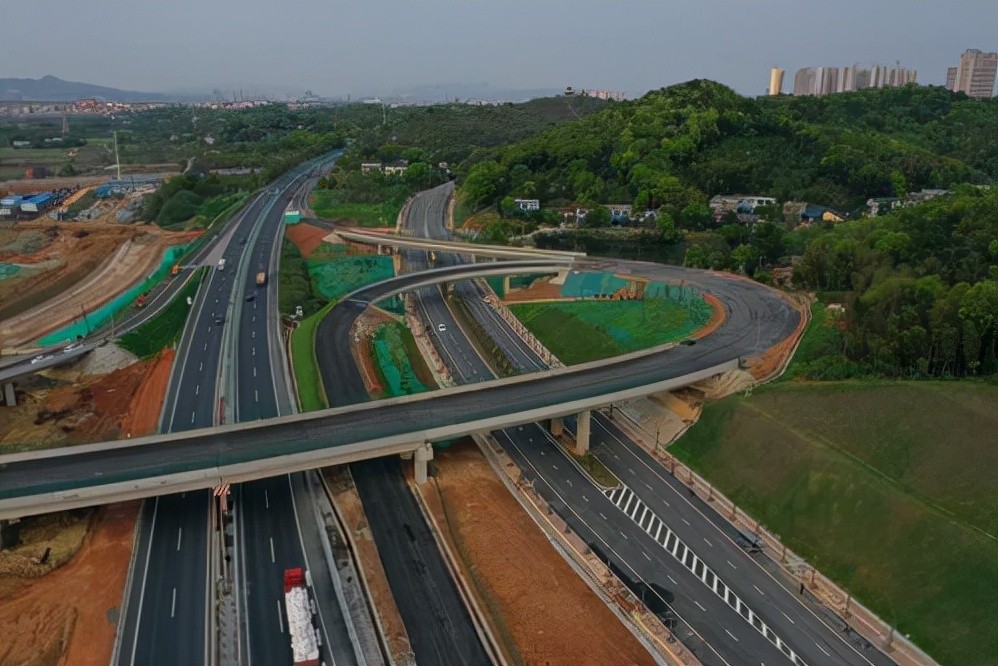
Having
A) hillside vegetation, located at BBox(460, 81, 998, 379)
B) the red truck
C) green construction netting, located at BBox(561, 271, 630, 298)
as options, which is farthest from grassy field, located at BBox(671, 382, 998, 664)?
green construction netting, located at BBox(561, 271, 630, 298)

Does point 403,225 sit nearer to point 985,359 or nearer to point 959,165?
point 985,359

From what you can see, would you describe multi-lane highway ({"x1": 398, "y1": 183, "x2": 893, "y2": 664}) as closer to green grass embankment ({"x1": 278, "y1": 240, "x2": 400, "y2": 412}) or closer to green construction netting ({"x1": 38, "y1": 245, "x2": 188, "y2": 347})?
green grass embankment ({"x1": 278, "y1": 240, "x2": 400, "y2": 412})

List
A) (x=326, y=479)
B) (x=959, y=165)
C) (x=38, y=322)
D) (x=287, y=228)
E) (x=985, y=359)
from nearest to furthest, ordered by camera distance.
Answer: (x=326, y=479)
(x=985, y=359)
(x=38, y=322)
(x=287, y=228)
(x=959, y=165)

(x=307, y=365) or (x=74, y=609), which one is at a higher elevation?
(x=307, y=365)

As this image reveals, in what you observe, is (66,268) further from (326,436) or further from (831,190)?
(831,190)

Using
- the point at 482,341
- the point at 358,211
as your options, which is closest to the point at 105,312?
the point at 482,341

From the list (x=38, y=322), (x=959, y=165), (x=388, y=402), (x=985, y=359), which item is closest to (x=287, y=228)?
(x=38, y=322)
